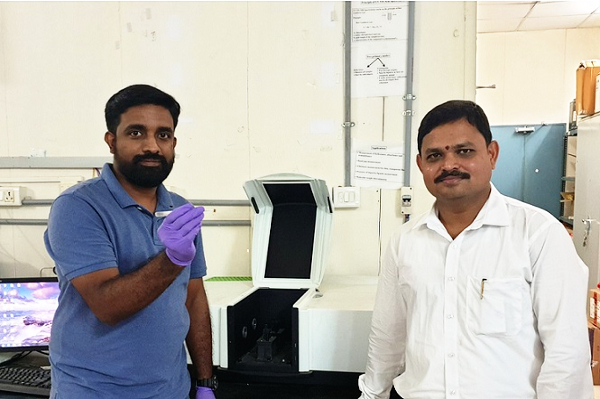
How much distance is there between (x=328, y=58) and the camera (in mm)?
1828

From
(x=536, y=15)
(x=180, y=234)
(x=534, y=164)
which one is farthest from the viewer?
(x=534, y=164)

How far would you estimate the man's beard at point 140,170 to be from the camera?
1.04 meters

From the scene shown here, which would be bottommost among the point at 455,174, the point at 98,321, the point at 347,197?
the point at 98,321

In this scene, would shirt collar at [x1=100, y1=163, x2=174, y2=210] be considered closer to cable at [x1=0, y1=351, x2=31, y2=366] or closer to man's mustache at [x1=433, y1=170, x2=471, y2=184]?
man's mustache at [x1=433, y1=170, x2=471, y2=184]

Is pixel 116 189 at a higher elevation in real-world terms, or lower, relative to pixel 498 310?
higher

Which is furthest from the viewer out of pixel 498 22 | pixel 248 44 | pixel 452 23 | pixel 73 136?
pixel 498 22

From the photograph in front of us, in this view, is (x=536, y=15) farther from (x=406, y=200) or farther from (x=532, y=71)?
(x=406, y=200)

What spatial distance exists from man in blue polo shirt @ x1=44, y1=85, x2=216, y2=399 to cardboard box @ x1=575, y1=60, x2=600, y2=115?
3.14m

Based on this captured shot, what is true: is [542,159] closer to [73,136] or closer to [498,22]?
[498,22]

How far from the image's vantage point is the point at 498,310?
3.02 feet

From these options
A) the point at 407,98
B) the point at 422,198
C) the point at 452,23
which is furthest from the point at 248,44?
the point at 422,198

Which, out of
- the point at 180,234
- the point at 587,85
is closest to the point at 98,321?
the point at 180,234

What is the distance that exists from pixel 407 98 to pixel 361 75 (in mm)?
221

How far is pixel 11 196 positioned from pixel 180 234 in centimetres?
159
